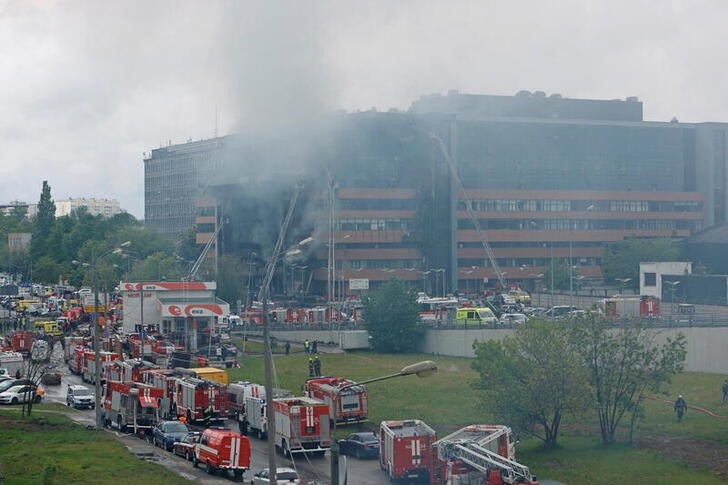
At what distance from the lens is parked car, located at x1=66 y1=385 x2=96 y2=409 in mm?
37906

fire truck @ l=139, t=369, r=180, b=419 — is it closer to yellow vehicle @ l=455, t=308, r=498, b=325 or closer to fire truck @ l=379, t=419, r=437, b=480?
fire truck @ l=379, t=419, r=437, b=480

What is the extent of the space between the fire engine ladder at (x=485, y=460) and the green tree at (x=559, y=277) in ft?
187

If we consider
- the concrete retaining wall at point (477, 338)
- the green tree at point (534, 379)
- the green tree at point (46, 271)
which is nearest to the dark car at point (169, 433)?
the green tree at point (534, 379)

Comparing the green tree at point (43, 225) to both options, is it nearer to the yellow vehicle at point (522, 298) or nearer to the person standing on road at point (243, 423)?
the yellow vehicle at point (522, 298)

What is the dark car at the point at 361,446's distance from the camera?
27219mm

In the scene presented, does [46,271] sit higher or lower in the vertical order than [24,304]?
higher

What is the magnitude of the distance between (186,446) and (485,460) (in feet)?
32.4

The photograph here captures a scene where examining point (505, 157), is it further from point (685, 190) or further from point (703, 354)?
point (703, 354)

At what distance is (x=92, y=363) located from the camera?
4444cm

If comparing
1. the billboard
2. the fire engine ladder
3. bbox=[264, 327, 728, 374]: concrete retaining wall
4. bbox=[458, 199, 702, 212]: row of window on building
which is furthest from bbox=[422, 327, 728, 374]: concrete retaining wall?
bbox=[458, 199, 702, 212]: row of window on building

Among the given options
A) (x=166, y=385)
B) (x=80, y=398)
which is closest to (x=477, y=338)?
(x=166, y=385)

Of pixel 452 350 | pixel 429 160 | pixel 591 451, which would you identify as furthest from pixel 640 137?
pixel 591 451

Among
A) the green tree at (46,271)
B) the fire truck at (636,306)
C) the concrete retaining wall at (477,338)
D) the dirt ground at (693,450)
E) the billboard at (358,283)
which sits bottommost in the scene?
the dirt ground at (693,450)

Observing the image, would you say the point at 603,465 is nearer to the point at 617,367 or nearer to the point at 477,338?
the point at 617,367
